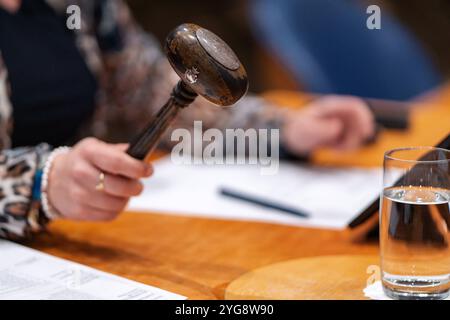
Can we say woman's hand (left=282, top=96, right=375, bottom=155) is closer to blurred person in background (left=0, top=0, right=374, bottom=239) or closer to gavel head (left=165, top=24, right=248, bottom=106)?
blurred person in background (left=0, top=0, right=374, bottom=239)

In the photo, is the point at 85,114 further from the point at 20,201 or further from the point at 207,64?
the point at 207,64

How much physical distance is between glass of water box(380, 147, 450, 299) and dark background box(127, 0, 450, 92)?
312 cm

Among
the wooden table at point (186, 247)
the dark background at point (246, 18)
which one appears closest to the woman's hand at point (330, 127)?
the wooden table at point (186, 247)

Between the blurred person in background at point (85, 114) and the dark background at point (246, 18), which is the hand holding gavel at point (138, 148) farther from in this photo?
the dark background at point (246, 18)

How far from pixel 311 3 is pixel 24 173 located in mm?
1335

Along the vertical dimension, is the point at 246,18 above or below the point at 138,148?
above

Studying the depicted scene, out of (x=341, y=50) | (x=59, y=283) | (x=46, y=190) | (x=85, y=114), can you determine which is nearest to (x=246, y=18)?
(x=341, y=50)

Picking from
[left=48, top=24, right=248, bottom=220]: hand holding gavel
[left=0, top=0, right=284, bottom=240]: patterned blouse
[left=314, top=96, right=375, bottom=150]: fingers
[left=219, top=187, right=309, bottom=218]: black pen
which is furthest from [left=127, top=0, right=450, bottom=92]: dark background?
[left=48, top=24, right=248, bottom=220]: hand holding gavel

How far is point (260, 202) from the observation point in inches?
46.4

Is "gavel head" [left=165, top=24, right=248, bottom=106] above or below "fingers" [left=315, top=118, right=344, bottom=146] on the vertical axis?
above

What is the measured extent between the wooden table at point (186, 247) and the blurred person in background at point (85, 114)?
48mm

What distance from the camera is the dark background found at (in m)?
4.00

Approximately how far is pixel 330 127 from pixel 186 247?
19.7 inches

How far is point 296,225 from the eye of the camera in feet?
3.62
